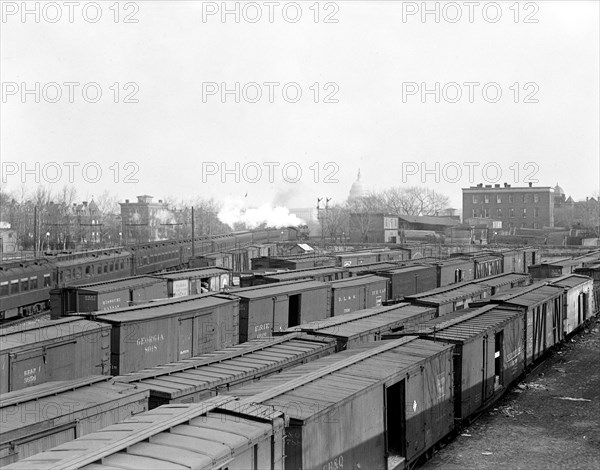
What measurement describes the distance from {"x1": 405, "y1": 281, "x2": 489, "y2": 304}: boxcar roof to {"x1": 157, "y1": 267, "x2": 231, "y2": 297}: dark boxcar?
1014cm

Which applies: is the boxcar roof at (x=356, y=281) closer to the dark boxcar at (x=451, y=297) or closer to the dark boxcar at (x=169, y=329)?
the dark boxcar at (x=451, y=297)

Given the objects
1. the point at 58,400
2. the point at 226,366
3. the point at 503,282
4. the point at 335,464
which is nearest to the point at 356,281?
the point at 503,282

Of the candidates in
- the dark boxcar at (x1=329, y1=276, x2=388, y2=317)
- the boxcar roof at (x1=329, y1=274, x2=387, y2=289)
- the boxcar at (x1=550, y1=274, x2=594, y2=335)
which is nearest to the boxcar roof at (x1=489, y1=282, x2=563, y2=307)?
the boxcar at (x1=550, y1=274, x2=594, y2=335)

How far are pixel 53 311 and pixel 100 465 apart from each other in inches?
745

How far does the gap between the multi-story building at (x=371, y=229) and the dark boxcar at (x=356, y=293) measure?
66853 millimetres

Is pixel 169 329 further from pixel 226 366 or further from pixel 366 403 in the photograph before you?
pixel 366 403

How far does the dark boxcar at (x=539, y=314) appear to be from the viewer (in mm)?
20109

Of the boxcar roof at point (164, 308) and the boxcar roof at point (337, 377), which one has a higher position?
the boxcar roof at point (164, 308)

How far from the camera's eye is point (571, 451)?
14391 millimetres

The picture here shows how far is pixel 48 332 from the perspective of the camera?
1566 cm

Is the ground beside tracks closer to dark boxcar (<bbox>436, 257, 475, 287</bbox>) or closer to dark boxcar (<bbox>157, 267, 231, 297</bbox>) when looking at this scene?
dark boxcar (<bbox>436, 257, 475, 287</bbox>)

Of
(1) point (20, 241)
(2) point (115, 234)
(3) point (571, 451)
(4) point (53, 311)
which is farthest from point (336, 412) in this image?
(2) point (115, 234)

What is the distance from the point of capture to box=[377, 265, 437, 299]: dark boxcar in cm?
3060

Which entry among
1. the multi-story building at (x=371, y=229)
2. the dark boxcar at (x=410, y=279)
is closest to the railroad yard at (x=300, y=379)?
the dark boxcar at (x=410, y=279)
